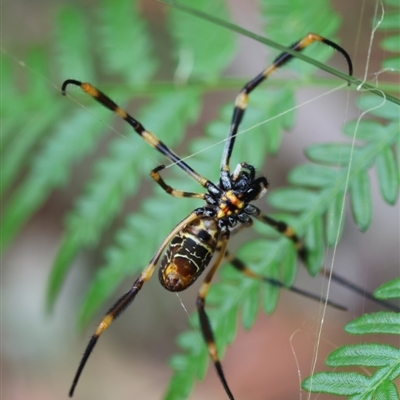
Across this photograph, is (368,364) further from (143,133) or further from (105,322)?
(143,133)

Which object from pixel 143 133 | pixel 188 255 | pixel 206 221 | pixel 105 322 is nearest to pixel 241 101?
pixel 143 133

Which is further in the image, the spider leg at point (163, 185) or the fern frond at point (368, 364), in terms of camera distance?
the spider leg at point (163, 185)

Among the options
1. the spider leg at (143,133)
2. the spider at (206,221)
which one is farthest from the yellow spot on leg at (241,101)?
the spider leg at (143,133)

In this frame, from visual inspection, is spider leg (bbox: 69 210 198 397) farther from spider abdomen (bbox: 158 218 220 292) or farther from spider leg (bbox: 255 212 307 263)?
spider leg (bbox: 255 212 307 263)

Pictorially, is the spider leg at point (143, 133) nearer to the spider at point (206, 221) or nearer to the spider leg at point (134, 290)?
the spider at point (206, 221)

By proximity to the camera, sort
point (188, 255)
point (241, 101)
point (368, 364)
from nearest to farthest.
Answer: point (368, 364) → point (188, 255) → point (241, 101)

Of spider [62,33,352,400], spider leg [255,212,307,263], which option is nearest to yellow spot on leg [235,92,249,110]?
spider [62,33,352,400]

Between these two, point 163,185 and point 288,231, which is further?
point 288,231

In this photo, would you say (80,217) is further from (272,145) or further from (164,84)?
(272,145)

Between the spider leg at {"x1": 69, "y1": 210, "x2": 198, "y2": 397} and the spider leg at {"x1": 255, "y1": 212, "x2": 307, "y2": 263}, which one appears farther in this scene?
the spider leg at {"x1": 255, "y1": 212, "x2": 307, "y2": 263}
